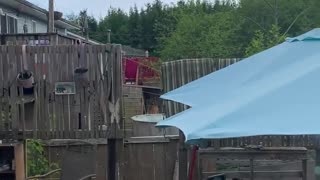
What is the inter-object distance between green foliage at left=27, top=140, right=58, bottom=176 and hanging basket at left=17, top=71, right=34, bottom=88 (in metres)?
1.08

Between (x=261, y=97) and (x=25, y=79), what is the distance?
4.55 m

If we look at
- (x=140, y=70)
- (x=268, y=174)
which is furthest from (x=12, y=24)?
(x=268, y=174)

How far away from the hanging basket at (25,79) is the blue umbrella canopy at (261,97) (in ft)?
9.64

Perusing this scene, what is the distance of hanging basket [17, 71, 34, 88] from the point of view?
7812 millimetres

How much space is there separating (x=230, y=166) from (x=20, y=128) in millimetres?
2833

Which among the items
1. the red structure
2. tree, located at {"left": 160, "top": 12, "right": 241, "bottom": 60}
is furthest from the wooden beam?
tree, located at {"left": 160, "top": 12, "right": 241, "bottom": 60}

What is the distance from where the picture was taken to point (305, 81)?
4.02m

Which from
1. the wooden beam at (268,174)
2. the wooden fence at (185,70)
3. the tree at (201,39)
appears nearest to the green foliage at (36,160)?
the wooden fence at (185,70)

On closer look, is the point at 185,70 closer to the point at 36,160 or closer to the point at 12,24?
the point at 36,160

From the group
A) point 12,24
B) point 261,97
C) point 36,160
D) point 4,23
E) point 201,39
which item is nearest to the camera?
point 261,97

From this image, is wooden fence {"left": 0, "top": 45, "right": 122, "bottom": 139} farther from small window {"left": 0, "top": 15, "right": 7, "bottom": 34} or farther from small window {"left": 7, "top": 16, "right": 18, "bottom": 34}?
small window {"left": 7, "top": 16, "right": 18, "bottom": 34}

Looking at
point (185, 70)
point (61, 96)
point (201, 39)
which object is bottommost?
point (61, 96)

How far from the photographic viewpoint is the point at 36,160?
356 inches

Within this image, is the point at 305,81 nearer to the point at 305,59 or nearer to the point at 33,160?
the point at 305,59
